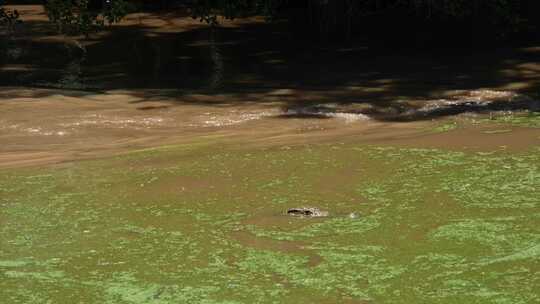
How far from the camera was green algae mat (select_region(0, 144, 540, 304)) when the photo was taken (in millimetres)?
3838

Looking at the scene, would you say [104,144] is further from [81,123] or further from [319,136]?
[319,136]

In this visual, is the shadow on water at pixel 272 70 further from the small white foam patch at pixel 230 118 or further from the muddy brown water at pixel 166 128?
the small white foam patch at pixel 230 118

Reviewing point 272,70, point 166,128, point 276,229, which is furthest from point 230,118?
point 276,229

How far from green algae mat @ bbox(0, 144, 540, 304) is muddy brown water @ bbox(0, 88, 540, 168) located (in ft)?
1.99

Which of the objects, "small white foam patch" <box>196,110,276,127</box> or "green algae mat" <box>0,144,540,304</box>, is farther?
"small white foam patch" <box>196,110,276,127</box>

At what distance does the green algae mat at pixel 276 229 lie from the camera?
384cm

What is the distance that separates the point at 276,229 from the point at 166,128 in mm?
3845

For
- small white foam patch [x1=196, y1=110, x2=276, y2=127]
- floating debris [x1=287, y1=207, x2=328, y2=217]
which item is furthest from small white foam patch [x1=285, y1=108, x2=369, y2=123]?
floating debris [x1=287, y1=207, x2=328, y2=217]

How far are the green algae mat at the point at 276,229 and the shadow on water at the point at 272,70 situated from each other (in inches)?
108

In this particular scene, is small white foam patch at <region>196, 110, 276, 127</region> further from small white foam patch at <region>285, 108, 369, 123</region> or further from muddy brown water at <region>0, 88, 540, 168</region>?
small white foam patch at <region>285, 108, 369, 123</region>

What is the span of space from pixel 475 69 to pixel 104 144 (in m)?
5.07

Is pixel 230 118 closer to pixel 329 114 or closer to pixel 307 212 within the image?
pixel 329 114

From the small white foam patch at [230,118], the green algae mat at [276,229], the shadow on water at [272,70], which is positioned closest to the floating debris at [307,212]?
the green algae mat at [276,229]

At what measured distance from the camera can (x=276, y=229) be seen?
4.70 meters
